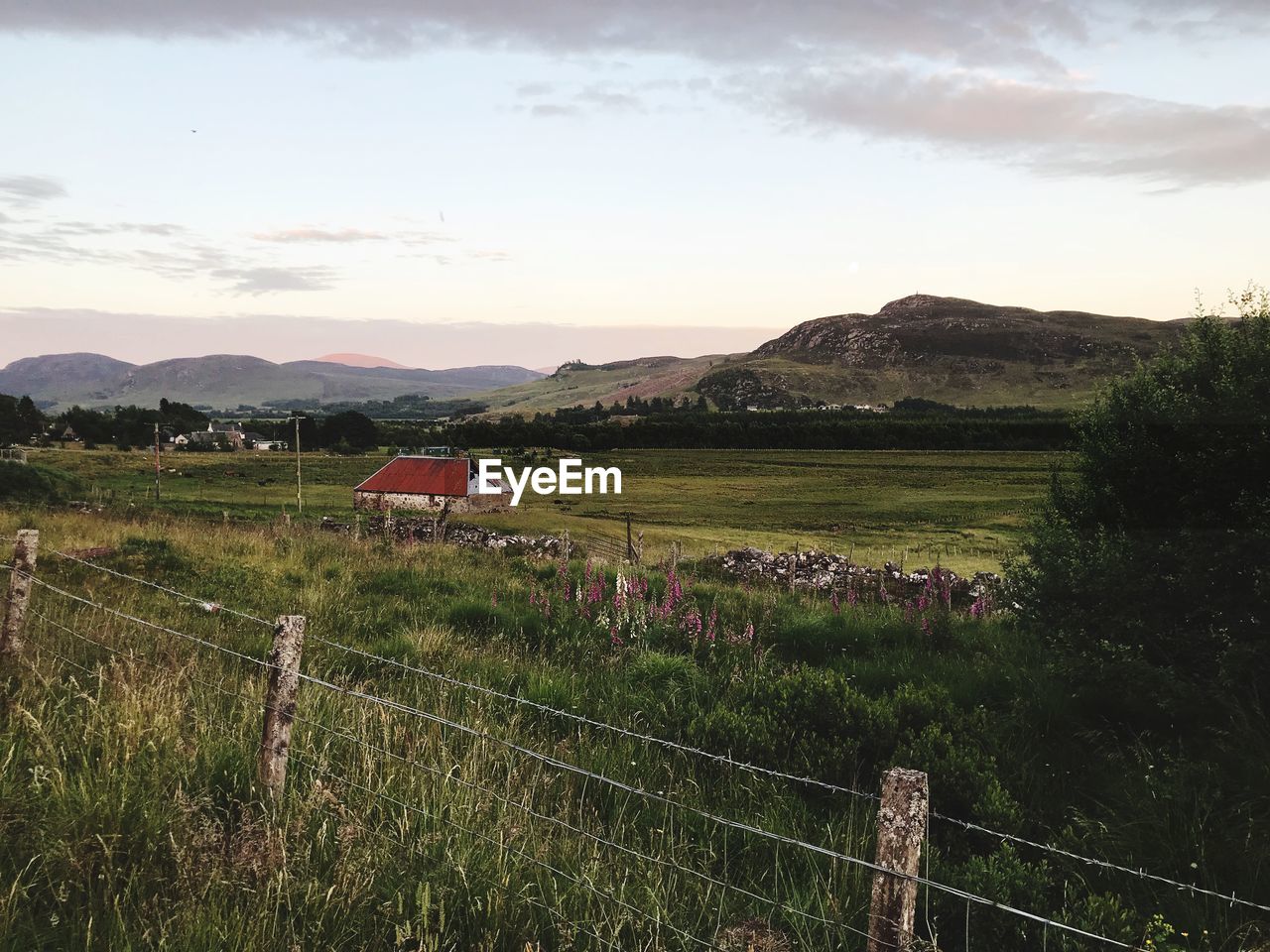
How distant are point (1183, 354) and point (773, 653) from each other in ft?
22.0

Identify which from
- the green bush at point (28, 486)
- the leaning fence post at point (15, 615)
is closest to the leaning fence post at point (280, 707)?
the leaning fence post at point (15, 615)

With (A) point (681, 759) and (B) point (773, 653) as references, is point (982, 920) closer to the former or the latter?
(A) point (681, 759)

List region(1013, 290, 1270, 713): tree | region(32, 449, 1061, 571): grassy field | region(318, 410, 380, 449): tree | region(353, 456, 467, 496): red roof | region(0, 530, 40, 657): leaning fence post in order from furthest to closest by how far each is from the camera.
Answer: region(318, 410, 380, 449): tree
region(353, 456, 467, 496): red roof
region(32, 449, 1061, 571): grassy field
region(1013, 290, 1270, 713): tree
region(0, 530, 40, 657): leaning fence post

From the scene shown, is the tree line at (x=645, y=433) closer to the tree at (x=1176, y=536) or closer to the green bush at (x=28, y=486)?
the green bush at (x=28, y=486)

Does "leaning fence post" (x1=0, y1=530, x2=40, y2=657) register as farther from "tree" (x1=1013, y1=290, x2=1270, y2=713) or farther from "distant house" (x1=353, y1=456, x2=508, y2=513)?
"distant house" (x1=353, y1=456, x2=508, y2=513)

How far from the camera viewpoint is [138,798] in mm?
4527

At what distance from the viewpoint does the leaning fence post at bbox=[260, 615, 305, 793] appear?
185 inches

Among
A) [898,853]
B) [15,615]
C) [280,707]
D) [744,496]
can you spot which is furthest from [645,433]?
[898,853]

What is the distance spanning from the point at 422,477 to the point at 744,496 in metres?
31.6

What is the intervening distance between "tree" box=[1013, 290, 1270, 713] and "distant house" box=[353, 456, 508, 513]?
199 feet

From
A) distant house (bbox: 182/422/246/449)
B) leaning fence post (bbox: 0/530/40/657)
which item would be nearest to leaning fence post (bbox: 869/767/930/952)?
leaning fence post (bbox: 0/530/40/657)

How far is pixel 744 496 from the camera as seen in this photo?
252 ft

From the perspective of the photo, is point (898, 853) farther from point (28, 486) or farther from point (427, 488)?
point (427, 488)

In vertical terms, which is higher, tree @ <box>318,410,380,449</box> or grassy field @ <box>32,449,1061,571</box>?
tree @ <box>318,410,380,449</box>
